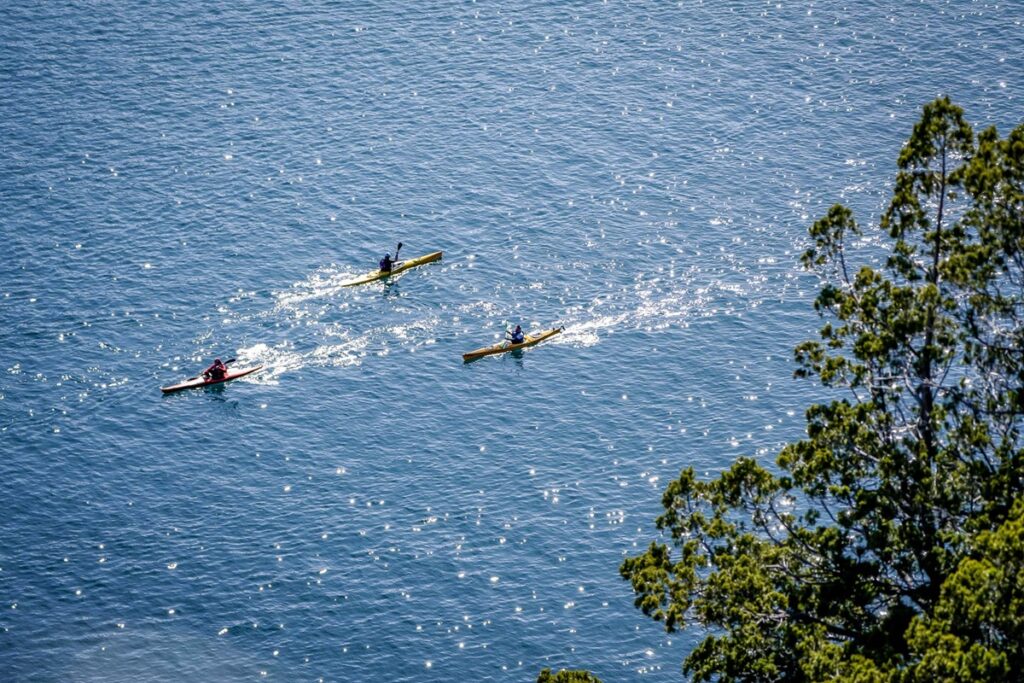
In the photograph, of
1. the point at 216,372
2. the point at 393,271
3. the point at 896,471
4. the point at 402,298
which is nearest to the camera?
the point at 896,471

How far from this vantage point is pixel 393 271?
102 metres

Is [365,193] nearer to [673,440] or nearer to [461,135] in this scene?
[461,135]

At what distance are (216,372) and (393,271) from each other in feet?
54.2

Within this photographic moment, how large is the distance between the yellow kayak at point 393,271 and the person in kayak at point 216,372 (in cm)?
1341

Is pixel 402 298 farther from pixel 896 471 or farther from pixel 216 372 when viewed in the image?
pixel 896 471

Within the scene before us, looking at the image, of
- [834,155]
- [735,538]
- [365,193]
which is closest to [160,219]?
[365,193]

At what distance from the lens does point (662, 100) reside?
408 feet

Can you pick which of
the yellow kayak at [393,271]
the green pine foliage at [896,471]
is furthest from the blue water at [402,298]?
the green pine foliage at [896,471]

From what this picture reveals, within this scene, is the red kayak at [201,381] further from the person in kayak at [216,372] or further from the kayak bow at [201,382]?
the person in kayak at [216,372]

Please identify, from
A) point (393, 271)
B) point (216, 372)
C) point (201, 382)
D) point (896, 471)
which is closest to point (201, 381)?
point (201, 382)

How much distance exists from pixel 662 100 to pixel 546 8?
22.5 metres

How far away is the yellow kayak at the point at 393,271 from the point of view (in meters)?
101

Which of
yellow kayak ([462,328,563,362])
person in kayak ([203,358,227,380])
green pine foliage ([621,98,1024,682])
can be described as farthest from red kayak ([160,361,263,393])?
green pine foliage ([621,98,1024,682])

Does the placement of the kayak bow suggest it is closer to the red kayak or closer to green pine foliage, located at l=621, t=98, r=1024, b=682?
the red kayak
